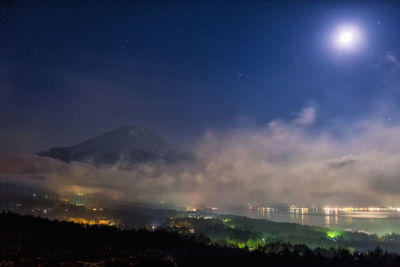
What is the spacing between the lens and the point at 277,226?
13750 centimetres

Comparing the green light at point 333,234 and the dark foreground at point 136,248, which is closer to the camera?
the dark foreground at point 136,248

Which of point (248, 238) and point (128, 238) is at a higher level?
point (128, 238)

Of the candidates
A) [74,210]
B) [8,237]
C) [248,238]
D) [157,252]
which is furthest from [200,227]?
[8,237]

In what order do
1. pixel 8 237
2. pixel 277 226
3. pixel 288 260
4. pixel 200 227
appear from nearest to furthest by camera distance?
1. pixel 288 260
2. pixel 8 237
3. pixel 200 227
4. pixel 277 226

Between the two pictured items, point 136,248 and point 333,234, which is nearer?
point 136,248

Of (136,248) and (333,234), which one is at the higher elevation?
(136,248)

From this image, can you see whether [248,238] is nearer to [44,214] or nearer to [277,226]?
[277,226]

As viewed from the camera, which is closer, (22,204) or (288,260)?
(288,260)

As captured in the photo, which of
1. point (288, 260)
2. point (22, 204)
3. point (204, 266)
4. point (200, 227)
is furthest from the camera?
point (22, 204)

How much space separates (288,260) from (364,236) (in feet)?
306

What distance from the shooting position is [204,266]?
116 feet

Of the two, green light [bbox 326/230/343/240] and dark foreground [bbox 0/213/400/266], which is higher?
dark foreground [bbox 0/213/400/266]

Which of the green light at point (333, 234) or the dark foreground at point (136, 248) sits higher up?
the dark foreground at point (136, 248)

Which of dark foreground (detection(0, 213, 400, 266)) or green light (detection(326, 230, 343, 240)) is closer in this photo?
dark foreground (detection(0, 213, 400, 266))
